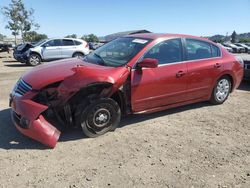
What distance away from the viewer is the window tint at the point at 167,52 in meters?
5.22

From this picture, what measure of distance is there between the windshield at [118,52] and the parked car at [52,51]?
37.7 feet

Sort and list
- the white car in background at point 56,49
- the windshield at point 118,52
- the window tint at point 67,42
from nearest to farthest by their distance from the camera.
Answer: the windshield at point 118,52 < the white car in background at point 56,49 < the window tint at point 67,42

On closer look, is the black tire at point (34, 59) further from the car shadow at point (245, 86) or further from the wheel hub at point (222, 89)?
the wheel hub at point (222, 89)

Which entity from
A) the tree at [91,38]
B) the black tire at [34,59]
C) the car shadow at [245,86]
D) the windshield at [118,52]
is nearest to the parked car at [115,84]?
the windshield at [118,52]

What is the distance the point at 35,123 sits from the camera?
4141mm

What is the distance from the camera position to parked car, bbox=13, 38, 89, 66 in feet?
53.9

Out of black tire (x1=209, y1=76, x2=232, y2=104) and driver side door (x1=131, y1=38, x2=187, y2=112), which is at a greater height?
driver side door (x1=131, y1=38, x2=187, y2=112)

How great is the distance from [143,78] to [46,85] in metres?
1.59

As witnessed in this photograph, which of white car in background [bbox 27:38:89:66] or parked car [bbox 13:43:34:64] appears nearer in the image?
parked car [bbox 13:43:34:64]

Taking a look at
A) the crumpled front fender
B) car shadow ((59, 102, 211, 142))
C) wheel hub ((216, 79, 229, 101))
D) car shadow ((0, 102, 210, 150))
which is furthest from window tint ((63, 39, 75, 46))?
the crumpled front fender

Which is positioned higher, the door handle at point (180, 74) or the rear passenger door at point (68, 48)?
the door handle at point (180, 74)

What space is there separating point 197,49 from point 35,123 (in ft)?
11.7

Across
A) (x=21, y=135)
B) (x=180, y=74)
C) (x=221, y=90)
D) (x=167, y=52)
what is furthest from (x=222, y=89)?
(x=21, y=135)

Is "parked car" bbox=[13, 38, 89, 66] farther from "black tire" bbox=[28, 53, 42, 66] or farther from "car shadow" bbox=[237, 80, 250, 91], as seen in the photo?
"car shadow" bbox=[237, 80, 250, 91]
